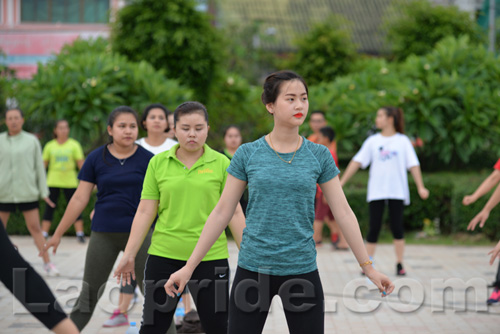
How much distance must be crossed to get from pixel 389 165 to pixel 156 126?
2.93 metres

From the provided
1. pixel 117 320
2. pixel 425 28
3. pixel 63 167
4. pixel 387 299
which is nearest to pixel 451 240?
pixel 387 299

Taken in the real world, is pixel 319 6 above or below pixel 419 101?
above

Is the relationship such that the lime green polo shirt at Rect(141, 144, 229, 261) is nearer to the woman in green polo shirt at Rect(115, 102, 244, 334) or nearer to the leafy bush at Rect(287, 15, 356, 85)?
the woman in green polo shirt at Rect(115, 102, 244, 334)

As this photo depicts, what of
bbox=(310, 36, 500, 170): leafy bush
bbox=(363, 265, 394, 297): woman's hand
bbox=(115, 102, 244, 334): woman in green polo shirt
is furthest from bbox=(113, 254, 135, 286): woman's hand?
bbox=(310, 36, 500, 170): leafy bush

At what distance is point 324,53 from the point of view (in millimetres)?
19859

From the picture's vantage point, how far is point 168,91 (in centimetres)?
1153

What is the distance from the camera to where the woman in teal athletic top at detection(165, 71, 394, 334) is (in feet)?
11.2

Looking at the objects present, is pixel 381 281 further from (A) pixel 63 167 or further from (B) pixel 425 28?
(B) pixel 425 28

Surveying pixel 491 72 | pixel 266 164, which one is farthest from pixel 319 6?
pixel 266 164

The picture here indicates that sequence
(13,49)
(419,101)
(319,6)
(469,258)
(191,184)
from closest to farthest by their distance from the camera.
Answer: (191,184) → (469,258) → (419,101) → (13,49) → (319,6)

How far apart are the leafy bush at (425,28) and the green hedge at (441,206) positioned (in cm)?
809

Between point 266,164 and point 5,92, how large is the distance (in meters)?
10.6

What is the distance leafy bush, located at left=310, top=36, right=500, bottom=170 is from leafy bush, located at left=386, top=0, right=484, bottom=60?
6.24 meters

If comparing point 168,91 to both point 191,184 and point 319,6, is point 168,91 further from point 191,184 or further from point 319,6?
point 319,6
